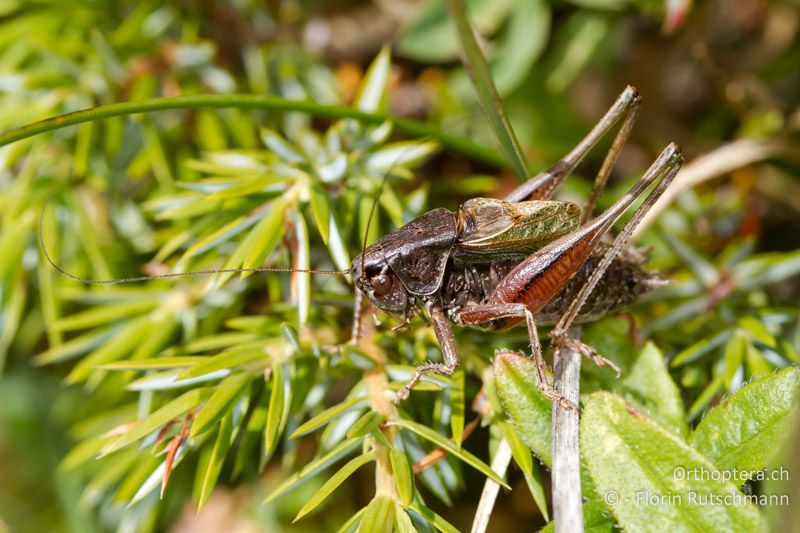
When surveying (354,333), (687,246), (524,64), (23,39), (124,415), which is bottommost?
(124,415)

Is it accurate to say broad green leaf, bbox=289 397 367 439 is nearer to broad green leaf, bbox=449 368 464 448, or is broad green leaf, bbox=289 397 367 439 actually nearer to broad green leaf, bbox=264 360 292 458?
broad green leaf, bbox=264 360 292 458

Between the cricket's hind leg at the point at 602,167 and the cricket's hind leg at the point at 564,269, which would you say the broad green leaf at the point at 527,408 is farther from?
the cricket's hind leg at the point at 602,167

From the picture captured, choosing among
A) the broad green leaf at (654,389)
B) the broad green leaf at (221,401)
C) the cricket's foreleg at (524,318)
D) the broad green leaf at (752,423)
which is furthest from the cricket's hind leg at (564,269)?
the broad green leaf at (221,401)

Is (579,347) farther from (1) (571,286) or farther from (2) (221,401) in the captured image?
(2) (221,401)

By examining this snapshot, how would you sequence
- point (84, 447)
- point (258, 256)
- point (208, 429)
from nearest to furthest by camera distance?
point (208, 429) < point (258, 256) < point (84, 447)

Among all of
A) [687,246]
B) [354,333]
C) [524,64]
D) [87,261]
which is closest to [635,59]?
[524,64]

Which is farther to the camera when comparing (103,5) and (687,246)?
(103,5)

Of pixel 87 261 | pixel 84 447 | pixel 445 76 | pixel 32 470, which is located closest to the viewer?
pixel 84 447

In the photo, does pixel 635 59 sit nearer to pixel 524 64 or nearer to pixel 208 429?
pixel 524 64

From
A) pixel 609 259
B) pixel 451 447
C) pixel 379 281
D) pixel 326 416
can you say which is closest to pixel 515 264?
pixel 609 259
